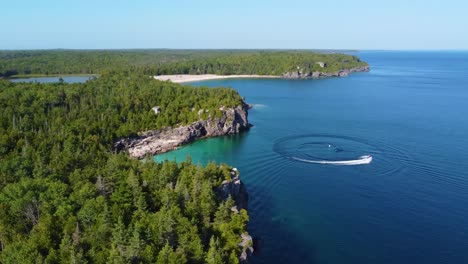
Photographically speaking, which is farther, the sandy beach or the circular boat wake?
the sandy beach

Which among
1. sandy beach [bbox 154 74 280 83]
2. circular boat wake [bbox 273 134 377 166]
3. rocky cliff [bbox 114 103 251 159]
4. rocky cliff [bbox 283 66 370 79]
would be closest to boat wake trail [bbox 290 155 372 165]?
circular boat wake [bbox 273 134 377 166]

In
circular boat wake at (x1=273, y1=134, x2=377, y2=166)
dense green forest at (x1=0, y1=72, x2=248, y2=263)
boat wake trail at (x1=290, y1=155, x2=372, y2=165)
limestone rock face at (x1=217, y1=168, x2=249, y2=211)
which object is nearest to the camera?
dense green forest at (x1=0, y1=72, x2=248, y2=263)

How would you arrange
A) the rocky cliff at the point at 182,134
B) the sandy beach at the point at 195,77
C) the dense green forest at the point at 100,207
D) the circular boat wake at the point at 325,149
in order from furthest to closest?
1. the sandy beach at the point at 195,77
2. the rocky cliff at the point at 182,134
3. the circular boat wake at the point at 325,149
4. the dense green forest at the point at 100,207

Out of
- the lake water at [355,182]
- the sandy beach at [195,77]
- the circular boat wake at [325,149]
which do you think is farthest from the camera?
the sandy beach at [195,77]

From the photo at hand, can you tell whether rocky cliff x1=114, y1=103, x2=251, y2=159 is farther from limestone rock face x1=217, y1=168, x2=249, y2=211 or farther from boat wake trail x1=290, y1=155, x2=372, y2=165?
limestone rock face x1=217, y1=168, x2=249, y2=211

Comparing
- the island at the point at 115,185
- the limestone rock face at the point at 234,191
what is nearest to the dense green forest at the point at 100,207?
the island at the point at 115,185

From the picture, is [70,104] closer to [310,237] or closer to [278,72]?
[310,237]

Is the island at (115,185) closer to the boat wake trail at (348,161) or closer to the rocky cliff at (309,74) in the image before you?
the boat wake trail at (348,161)

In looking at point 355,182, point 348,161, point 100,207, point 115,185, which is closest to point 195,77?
point 348,161
